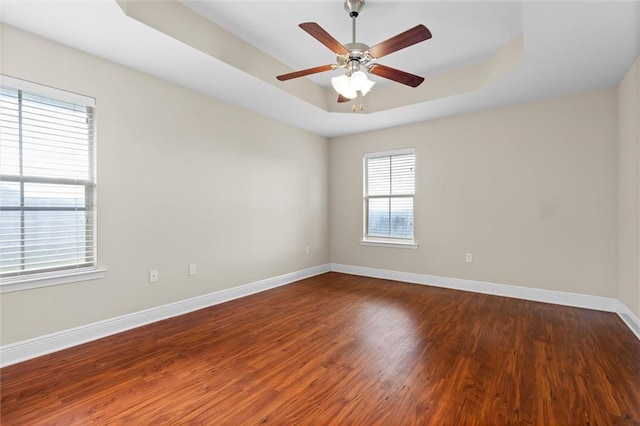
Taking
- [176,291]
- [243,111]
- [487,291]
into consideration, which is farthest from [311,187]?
[487,291]

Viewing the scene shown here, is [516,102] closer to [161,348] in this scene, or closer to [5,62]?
[161,348]

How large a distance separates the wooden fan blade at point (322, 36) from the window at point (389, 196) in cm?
293

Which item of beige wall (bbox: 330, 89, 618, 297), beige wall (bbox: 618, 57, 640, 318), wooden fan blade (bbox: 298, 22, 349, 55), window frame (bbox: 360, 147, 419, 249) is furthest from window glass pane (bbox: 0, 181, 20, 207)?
beige wall (bbox: 618, 57, 640, 318)

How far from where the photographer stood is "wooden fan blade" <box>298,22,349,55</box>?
1906 millimetres

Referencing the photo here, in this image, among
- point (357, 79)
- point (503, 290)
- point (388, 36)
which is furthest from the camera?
point (503, 290)

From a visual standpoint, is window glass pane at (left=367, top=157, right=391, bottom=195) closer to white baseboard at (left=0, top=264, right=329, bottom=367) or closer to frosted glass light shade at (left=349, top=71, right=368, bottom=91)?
white baseboard at (left=0, top=264, right=329, bottom=367)

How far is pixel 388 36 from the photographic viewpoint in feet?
9.68

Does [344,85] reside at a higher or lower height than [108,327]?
higher

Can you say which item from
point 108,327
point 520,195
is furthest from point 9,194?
point 520,195

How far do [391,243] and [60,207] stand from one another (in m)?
4.31

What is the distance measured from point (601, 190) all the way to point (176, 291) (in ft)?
16.8

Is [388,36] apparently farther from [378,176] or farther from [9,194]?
[9,194]

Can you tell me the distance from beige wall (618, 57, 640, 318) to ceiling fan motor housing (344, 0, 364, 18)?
2.70 metres

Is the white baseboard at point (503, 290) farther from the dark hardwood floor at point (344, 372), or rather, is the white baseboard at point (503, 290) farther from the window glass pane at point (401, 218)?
the window glass pane at point (401, 218)
